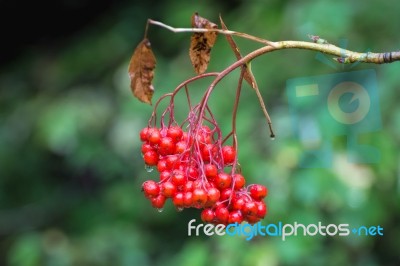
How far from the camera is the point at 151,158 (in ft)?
3.45

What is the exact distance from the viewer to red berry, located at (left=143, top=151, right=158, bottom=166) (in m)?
1.05

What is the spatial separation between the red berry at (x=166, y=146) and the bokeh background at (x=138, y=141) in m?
1.22

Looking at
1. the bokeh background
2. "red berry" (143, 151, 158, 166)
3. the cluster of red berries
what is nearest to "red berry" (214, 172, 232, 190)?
the cluster of red berries

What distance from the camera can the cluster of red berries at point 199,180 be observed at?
0.98 meters

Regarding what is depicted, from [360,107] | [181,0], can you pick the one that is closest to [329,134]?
[360,107]

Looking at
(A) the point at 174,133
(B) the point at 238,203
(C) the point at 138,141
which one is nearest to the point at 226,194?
(B) the point at 238,203

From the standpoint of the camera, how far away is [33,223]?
361cm

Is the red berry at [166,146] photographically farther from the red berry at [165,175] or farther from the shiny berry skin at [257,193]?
the shiny berry skin at [257,193]

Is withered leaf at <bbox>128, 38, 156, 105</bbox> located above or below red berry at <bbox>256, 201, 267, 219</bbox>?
above

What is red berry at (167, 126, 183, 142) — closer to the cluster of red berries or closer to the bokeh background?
the cluster of red berries

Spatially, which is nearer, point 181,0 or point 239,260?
point 239,260

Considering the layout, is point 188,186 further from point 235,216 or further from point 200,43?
point 200,43

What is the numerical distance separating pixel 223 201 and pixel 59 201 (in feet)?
9.02

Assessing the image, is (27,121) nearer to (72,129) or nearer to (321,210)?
(72,129)
